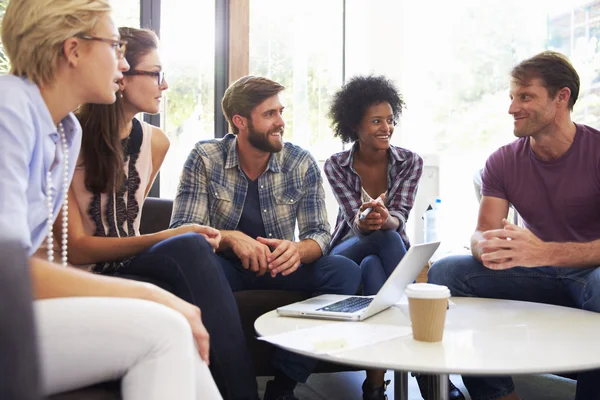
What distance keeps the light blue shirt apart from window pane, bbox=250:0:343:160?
3128 mm

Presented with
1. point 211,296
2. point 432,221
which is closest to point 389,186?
point 432,221

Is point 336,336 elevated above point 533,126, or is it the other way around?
point 533,126

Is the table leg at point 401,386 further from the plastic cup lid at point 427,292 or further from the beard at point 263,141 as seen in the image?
the beard at point 263,141

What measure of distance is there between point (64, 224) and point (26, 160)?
48 cm

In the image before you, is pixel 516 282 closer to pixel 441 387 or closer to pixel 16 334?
pixel 441 387

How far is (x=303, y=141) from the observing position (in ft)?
15.2

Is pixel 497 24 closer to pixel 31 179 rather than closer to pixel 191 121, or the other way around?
pixel 191 121

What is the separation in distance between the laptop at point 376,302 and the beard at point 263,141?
89 centimetres

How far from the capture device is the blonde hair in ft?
4.56

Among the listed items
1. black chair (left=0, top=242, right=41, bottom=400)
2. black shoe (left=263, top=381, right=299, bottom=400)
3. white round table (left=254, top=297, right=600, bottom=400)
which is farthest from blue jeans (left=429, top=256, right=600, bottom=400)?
black chair (left=0, top=242, right=41, bottom=400)

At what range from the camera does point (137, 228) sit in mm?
2217

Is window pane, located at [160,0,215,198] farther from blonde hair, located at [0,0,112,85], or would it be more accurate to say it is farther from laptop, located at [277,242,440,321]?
blonde hair, located at [0,0,112,85]

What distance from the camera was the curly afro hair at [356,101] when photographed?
10.5ft

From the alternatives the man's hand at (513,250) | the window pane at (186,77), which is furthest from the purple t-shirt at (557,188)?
the window pane at (186,77)
